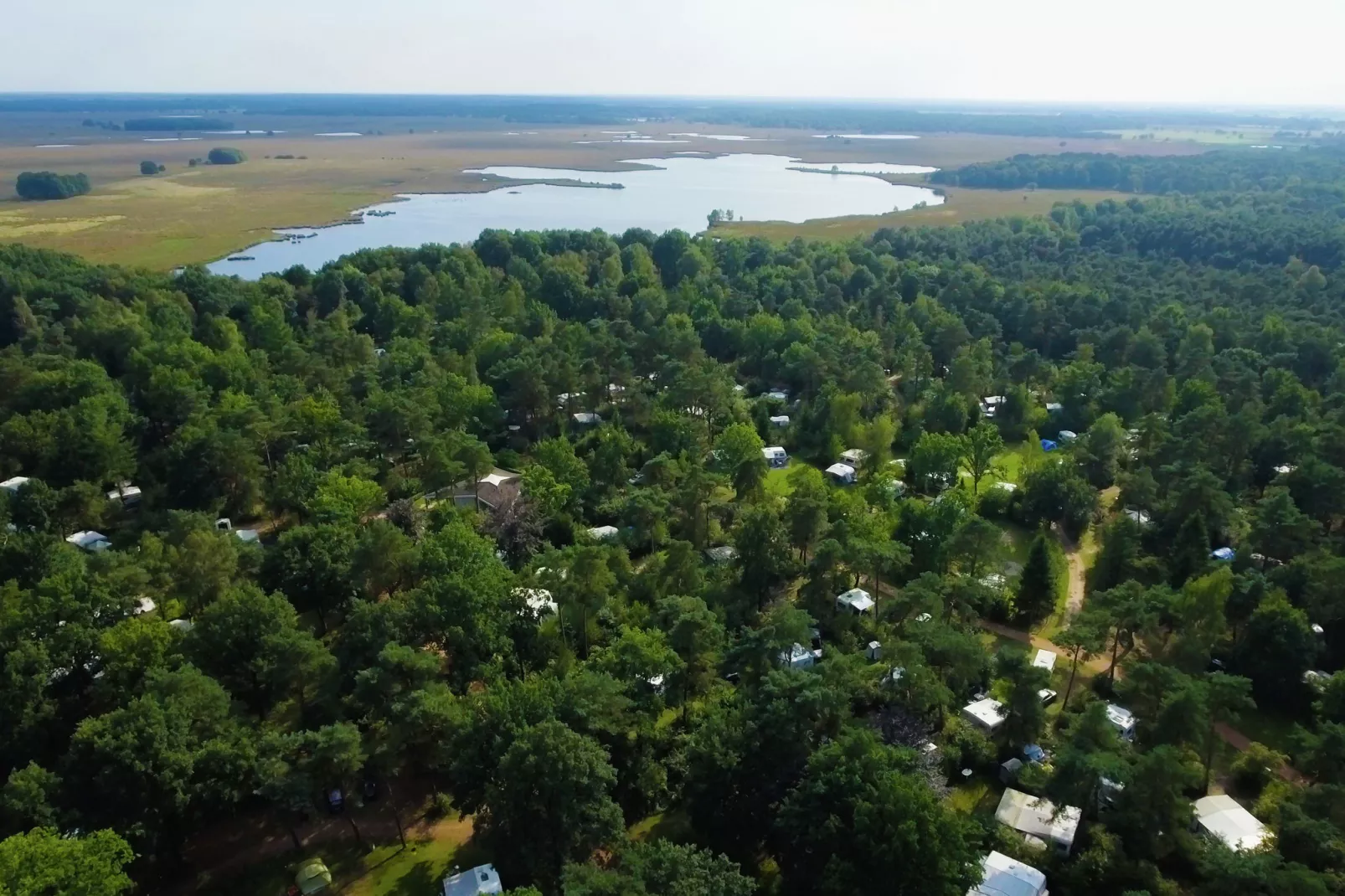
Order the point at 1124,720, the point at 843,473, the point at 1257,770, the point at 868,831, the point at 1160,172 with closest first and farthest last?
the point at 868,831, the point at 1257,770, the point at 1124,720, the point at 843,473, the point at 1160,172

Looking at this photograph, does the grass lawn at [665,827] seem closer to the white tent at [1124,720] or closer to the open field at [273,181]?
the white tent at [1124,720]

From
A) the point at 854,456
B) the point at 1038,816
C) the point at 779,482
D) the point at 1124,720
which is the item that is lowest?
the point at 1038,816

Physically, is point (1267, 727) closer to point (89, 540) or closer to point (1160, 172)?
point (89, 540)

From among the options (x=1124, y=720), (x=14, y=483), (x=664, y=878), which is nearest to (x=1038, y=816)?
(x=1124, y=720)

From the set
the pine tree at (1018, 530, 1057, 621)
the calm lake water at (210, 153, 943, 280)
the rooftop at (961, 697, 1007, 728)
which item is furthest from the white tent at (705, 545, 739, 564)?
the calm lake water at (210, 153, 943, 280)

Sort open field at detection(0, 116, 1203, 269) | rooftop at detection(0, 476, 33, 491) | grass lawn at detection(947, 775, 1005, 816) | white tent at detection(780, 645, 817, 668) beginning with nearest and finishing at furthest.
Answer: grass lawn at detection(947, 775, 1005, 816)
white tent at detection(780, 645, 817, 668)
rooftop at detection(0, 476, 33, 491)
open field at detection(0, 116, 1203, 269)

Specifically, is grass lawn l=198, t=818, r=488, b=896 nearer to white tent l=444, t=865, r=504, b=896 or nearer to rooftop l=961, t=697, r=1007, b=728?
white tent l=444, t=865, r=504, b=896

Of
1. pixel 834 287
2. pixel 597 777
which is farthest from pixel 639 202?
pixel 597 777
